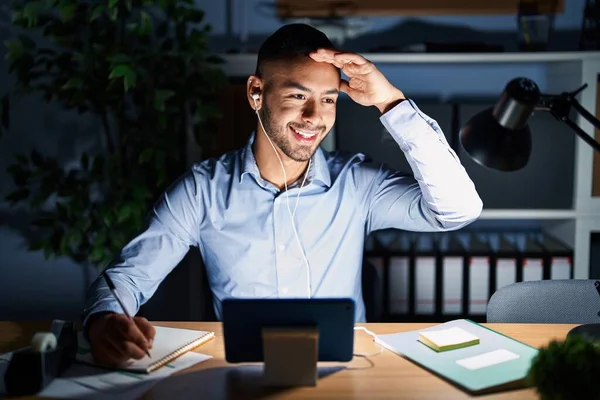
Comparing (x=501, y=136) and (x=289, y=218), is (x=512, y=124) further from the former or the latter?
A: (x=289, y=218)

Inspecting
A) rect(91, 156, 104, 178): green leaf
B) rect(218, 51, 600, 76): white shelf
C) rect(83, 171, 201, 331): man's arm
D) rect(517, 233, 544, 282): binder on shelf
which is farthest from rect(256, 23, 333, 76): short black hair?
rect(517, 233, 544, 282): binder on shelf

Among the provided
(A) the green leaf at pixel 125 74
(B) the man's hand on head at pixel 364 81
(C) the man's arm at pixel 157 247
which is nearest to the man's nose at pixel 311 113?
(B) the man's hand on head at pixel 364 81

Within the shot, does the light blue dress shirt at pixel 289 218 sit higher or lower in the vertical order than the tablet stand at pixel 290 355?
higher

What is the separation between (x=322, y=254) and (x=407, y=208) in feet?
0.89

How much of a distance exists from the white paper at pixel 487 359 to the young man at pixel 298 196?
493mm

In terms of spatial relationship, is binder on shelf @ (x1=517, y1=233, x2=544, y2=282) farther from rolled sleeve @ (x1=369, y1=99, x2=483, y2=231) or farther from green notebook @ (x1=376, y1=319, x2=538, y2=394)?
green notebook @ (x1=376, y1=319, x2=538, y2=394)

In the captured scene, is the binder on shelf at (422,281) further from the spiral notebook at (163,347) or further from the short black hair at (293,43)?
the spiral notebook at (163,347)

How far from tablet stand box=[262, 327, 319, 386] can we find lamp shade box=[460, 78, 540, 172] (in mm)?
449

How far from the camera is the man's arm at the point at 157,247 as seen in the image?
1.54 metres

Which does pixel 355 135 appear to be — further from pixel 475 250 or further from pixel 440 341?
pixel 440 341

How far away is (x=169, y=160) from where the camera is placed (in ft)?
7.83

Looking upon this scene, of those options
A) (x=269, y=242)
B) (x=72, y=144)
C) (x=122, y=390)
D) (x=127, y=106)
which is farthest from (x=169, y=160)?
(x=122, y=390)

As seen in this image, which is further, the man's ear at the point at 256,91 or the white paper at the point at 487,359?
the man's ear at the point at 256,91

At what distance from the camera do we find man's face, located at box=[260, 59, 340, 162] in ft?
5.58
